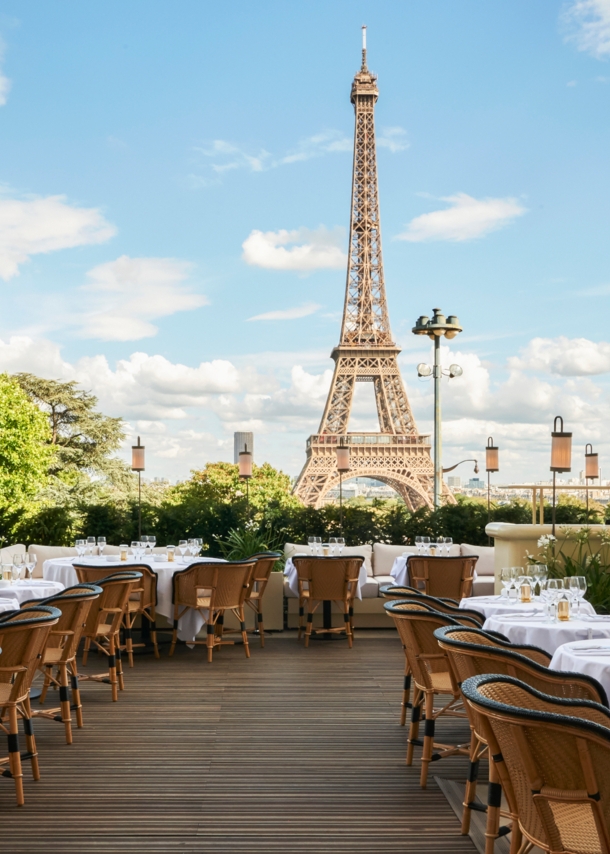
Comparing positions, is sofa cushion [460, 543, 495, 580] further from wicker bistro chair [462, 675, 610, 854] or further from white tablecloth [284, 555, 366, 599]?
wicker bistro chair [462, 675, 610, 854]

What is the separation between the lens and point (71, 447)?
30.4 metres

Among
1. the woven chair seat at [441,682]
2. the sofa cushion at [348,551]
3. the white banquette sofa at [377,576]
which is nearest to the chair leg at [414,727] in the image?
the woven chair seat at [441,682]

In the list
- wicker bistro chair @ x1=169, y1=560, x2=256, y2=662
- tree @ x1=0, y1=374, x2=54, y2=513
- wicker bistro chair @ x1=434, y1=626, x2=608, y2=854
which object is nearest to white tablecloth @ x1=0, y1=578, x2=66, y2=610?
wicker bistro chair @ x1=169, y1=560, x2=256, y2=662

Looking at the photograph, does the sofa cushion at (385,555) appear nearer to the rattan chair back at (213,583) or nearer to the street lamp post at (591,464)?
the rattan chair back at (213,583)

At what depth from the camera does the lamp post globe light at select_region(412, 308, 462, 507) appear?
1271 cm

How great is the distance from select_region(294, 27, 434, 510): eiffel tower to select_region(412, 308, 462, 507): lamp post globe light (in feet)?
33.8

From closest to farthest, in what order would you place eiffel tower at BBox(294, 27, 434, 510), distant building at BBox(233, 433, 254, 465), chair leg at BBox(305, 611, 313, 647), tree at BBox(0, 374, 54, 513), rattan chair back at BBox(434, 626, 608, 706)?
rattan chair back at BBox(434, 626, 608, 706), chair leg at BBox(305, 611, 313, 647), tree at BBox(0, 374, 54, 513), eiffel tower at BBox(294, 27, 434, 510), distant building at BBox(233, 433, 254, 465)

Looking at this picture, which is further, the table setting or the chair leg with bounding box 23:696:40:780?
the table setting

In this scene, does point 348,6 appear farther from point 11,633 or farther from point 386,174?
point 11,633

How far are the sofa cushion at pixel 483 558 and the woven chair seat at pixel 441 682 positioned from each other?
562 centimetres

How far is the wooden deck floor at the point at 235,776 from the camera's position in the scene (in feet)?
11.1

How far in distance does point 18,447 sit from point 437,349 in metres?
15.4

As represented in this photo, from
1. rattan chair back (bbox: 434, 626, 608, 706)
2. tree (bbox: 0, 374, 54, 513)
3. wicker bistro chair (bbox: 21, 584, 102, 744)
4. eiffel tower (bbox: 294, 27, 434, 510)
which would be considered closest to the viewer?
rattan chair back (bbox: 434, 626, 608, 706)

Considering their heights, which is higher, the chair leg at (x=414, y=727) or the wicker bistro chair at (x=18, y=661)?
the wicker bistro chair at (x=18, y=661)
